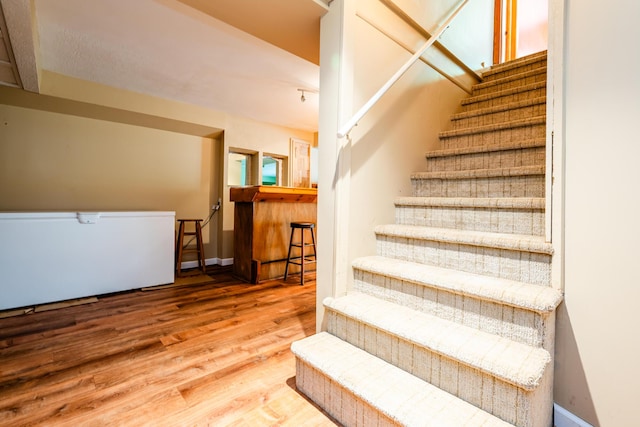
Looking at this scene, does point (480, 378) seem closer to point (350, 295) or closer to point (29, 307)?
point (350, 295)

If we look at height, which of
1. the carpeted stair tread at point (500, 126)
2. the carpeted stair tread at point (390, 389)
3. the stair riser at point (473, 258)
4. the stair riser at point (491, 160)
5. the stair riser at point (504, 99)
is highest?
the stair riser at point (504, 99)

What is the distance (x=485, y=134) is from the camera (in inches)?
87.1

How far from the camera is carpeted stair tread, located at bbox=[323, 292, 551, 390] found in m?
0.91

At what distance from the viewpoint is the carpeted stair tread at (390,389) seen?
94 centimetres

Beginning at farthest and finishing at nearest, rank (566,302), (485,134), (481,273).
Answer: (485,134) < (481,273) < (566,302)

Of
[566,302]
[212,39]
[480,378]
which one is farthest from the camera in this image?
[212,39]

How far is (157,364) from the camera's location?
169cm

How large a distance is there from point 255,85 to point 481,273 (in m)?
3.21

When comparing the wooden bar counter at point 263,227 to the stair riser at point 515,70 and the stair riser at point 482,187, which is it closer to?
the stair riser at point 482,187

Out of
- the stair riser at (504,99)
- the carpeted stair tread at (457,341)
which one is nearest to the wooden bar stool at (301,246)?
the carpeted stair tread at (457,341)

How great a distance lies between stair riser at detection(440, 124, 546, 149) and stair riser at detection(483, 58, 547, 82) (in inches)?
45.8

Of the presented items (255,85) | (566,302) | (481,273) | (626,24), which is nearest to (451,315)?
(481,273)

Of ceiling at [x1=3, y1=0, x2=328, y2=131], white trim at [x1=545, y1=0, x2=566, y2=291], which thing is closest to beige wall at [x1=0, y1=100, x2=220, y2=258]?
ceiling at [x1=3, y1=0, x2=328, y2=131]

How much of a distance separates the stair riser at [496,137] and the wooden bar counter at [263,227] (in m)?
1.92
